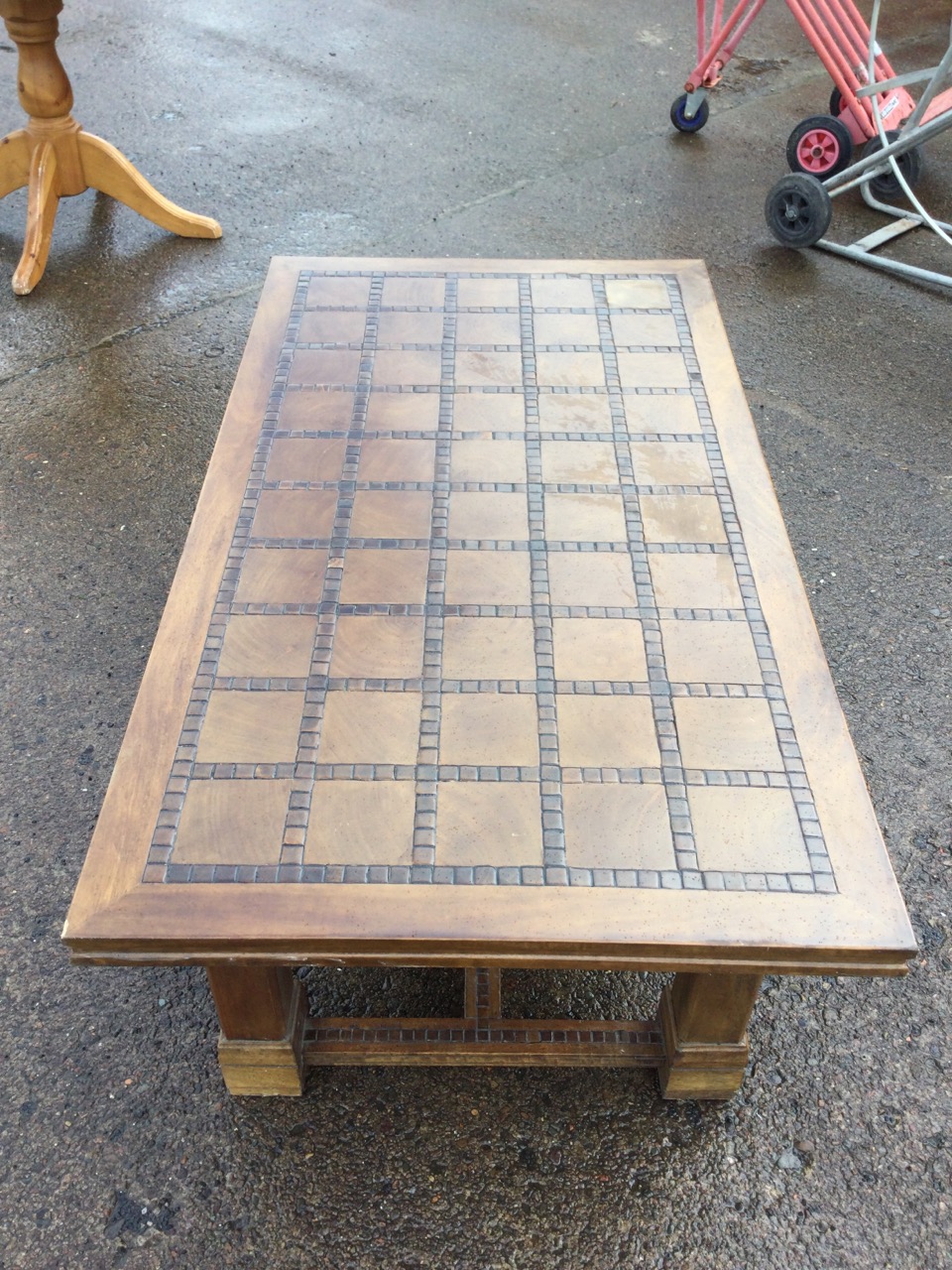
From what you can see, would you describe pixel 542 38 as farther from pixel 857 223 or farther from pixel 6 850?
pixel 6 850

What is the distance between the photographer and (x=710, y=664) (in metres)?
1.51

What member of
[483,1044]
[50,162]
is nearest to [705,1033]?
[483,1044]

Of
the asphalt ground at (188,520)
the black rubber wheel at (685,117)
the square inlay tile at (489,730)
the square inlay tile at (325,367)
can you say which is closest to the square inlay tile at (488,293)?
the square inlay tile at (325,367)

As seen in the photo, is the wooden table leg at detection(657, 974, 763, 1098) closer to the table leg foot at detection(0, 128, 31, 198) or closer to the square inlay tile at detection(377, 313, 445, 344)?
the square inlay tile at detection(377, 313, 445, 344)

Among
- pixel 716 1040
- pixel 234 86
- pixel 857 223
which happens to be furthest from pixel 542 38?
pixel 716 1040

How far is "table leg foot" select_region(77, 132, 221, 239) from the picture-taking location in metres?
3.53

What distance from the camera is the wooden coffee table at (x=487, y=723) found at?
1234 mm

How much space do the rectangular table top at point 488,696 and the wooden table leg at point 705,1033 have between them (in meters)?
0.24

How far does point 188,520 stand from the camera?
269 centimetres

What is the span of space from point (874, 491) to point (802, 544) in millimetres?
325

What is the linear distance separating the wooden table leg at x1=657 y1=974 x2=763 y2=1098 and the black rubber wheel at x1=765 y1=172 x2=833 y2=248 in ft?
9.46

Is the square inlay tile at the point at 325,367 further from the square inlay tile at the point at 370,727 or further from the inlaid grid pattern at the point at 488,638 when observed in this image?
the square inlay tile at the point at 370,727

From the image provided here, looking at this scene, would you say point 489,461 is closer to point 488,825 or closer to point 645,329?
point 645,329

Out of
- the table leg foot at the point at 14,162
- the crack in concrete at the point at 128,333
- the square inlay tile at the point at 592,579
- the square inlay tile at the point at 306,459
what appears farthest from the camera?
the table leg foot at the point at 14,162
